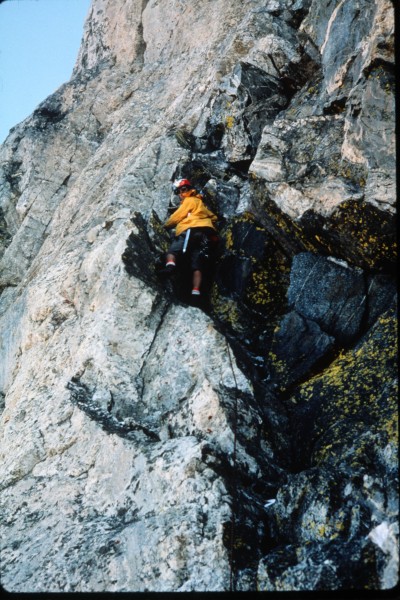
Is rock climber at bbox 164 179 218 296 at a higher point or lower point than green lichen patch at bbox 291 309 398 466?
higher

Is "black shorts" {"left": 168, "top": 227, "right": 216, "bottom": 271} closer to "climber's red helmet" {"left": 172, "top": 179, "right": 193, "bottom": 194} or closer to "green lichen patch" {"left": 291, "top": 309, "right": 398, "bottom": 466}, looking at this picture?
"climber's red helmet" {"left": 172, "top": 179, "right": 193, "bottom": 194}

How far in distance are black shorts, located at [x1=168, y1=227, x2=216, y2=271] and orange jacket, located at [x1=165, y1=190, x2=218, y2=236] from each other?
0.46ft

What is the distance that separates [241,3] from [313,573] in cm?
1705

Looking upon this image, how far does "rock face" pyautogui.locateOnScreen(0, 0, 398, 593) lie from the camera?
5750 millimetres

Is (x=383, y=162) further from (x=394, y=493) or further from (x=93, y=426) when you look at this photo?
(x=93, y=426)

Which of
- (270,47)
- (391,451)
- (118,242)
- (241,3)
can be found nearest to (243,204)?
(118,242)

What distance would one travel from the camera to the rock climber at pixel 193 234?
9.68 meters

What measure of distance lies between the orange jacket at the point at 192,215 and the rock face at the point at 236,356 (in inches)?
18.1

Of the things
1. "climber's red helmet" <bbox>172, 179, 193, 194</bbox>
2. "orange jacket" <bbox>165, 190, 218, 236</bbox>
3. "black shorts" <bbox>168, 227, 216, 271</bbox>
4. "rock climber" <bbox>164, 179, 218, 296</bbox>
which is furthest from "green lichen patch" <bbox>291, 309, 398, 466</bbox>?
"climber's red helmet" <bbox>172, 179, 193, 194</bbox>

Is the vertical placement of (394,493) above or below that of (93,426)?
below

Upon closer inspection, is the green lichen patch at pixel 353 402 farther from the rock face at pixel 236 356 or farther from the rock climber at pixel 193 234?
the rock climber at pixel 193 234

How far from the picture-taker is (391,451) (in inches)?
217

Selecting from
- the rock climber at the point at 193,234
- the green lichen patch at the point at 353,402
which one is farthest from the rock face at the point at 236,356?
the rock climber at the point at 193,234

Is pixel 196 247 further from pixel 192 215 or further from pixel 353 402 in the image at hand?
pixel 353 402
